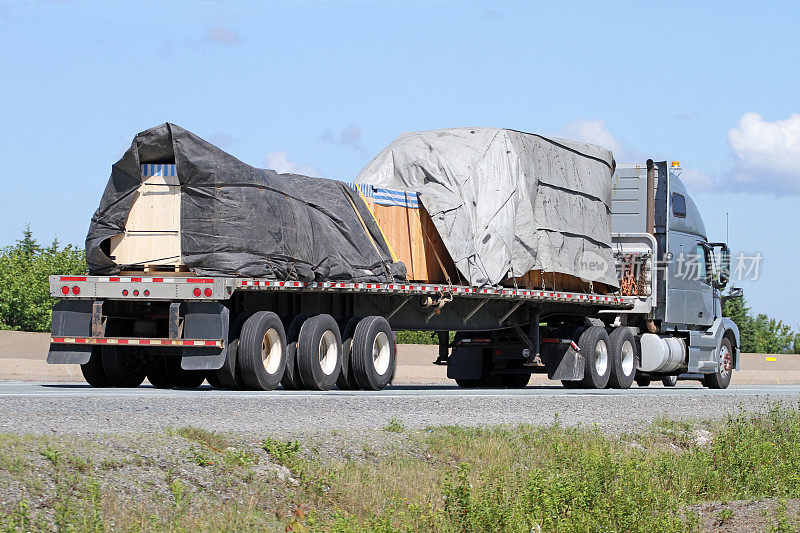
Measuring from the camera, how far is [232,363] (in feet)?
57.7

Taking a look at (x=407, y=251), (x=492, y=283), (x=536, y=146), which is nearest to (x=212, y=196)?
(x=407, y=251)

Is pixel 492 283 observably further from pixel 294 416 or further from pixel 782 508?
pixel 782 508

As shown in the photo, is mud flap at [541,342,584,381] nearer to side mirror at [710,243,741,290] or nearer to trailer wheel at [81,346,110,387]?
side mirror at [710,243,741,290]

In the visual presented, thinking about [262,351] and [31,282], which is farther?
[31,282]

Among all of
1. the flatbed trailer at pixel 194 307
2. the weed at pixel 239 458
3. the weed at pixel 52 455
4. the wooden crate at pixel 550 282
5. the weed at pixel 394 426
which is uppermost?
the wooden crate at pixel 550 282

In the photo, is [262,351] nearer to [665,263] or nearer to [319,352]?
[319,352]

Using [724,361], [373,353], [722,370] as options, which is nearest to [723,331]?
[724,361]

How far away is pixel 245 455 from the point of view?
10.0m

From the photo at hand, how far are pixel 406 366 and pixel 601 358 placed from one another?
42.4 feet

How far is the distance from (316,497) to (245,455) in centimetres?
72

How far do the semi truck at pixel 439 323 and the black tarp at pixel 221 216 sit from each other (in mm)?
387

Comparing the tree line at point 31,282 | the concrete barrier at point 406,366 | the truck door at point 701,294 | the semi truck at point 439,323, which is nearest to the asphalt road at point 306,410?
the semi truck at point 439,323

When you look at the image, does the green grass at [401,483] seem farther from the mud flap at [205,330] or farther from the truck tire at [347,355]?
the truck tire at [347,355]

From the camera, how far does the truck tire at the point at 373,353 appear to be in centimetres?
1944
